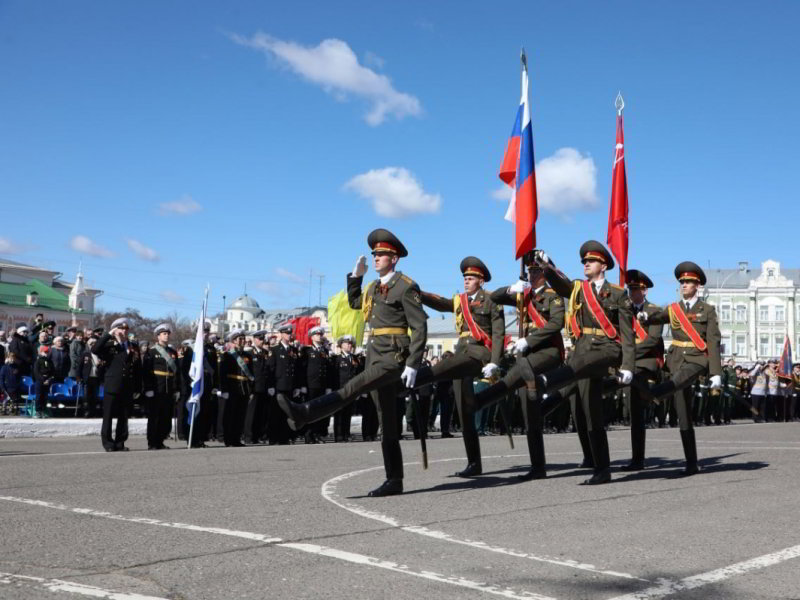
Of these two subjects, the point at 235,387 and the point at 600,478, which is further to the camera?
the point at 235,387

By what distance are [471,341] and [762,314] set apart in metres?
101

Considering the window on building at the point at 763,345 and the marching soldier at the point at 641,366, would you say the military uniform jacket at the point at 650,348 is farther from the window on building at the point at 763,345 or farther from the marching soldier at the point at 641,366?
the window on building at the point at 763,345

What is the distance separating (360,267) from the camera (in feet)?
29.5

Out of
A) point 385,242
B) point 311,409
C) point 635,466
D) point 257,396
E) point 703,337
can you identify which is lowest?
point 635,466

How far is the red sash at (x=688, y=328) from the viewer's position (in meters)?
10.8

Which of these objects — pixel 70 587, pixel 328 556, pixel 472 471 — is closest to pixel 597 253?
pixel 472 471

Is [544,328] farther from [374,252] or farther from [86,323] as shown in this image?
[86,323]

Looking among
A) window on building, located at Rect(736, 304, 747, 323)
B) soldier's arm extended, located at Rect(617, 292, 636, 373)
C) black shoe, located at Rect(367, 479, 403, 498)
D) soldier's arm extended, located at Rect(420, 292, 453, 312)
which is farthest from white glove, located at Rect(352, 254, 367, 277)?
window on building, located at Rect(736, 304, 747, 323)

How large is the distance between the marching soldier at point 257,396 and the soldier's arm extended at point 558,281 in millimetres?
9491

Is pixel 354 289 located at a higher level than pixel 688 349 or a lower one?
higher

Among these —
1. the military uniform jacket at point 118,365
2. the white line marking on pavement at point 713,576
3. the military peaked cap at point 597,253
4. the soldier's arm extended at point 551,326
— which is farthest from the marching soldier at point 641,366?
the military uniform jacket at point 118,365

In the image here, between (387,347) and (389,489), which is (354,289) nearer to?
(387,347)

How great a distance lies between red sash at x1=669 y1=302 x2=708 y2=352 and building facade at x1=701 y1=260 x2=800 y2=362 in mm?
96647

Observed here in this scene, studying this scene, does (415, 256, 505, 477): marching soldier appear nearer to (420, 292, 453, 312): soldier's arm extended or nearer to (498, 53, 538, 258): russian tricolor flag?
(420, 292, 453, 312): soldier's arm extended
